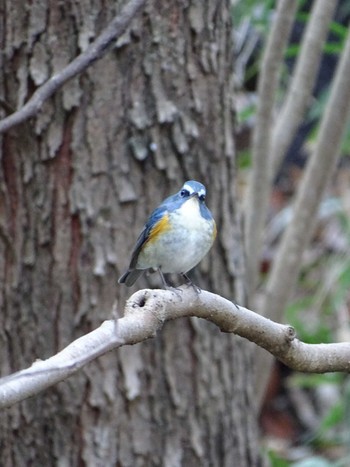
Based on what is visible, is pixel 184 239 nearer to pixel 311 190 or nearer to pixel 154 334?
pixel 154 334

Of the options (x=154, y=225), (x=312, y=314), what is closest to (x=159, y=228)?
(x=154, y=225)

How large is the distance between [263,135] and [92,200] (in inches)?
42.3

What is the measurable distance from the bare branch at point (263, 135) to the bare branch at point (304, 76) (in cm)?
14

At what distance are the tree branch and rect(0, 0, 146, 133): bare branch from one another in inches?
37.2

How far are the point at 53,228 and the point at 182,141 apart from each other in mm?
572

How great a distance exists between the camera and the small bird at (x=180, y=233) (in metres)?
2.74

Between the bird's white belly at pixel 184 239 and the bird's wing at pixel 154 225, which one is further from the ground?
the bird's wing at pixel 154 225

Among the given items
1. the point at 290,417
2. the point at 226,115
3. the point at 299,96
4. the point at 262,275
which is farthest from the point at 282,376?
the point at 226,115

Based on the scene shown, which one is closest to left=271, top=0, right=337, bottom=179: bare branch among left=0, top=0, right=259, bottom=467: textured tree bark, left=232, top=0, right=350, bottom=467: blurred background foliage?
left=0, top=0, right=259, bottom=467: textured tree bark

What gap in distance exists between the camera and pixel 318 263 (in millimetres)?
7215

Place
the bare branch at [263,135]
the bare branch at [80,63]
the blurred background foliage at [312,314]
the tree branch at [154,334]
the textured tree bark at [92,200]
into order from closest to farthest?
the tree branch at [154,334] < the bare branch at [80,63] < the textured tree bark at [92,200] < the bare branch at [263,135] < the blurred background foliage at [312,314]

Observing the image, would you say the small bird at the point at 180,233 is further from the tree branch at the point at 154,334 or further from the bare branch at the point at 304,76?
the bare branch at the point at 304,76

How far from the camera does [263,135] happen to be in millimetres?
4113

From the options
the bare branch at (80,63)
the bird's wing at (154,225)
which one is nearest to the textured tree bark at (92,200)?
the bare branch at (80,63)
